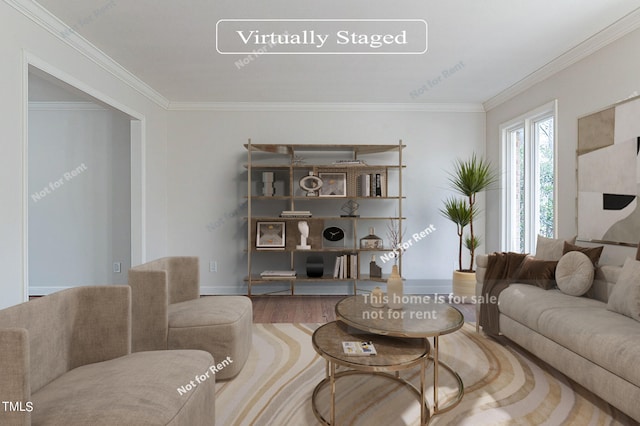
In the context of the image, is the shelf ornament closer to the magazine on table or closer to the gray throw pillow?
the magazine on table


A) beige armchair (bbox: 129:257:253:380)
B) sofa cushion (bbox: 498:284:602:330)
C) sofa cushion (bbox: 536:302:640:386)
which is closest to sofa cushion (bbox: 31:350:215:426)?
beige armchair (bbox: 129:257:253:380)

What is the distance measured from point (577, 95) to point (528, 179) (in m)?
1.08

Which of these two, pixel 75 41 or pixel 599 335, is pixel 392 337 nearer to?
pixel 599 335

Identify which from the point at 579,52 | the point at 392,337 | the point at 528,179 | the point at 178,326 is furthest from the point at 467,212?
the point at 178,326

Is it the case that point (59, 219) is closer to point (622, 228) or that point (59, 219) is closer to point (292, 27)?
point (292, 27)

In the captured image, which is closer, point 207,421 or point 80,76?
point 207,421

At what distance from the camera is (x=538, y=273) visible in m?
2.96

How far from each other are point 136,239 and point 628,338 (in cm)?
426

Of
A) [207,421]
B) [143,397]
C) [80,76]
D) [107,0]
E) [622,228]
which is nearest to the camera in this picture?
[143,397]

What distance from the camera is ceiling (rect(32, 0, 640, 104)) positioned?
2.52 m

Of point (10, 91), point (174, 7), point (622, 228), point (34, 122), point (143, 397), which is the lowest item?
point (143, 397)

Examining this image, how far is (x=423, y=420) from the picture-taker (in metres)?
1.82

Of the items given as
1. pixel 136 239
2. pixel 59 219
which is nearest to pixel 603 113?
pixel 136 239

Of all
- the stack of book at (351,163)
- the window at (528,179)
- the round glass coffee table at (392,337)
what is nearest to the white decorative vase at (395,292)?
the round glass coffee table at (392,337)
